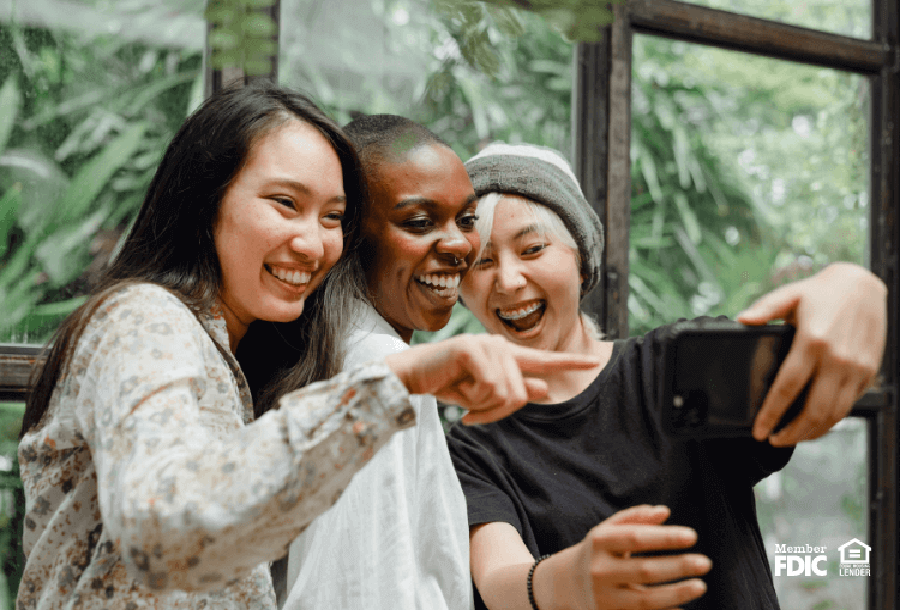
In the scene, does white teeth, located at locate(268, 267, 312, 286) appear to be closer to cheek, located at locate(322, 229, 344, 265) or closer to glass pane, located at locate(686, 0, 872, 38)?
cheek, located at locate(322, 229, 344, 265)

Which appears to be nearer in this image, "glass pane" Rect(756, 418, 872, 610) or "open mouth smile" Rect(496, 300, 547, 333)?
"open mouth smile" Rect(496, 300, 547, 333)

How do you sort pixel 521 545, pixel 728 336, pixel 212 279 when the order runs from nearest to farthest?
1. pixel 728 336
2. pixel 212 279
3. pixel 521 545

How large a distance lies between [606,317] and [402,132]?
77 centimetres

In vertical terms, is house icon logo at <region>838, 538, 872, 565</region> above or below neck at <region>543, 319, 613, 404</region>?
below

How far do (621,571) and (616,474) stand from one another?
35 cm

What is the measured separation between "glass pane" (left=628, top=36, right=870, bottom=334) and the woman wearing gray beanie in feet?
1.81

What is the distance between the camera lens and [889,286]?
74.1 inches

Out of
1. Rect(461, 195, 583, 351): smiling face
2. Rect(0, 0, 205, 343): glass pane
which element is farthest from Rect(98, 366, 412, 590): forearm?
Rect(0, 0, 205, 343): glass pane

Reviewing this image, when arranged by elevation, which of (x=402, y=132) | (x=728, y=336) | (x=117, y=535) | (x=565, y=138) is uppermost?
(x=565, y=138)

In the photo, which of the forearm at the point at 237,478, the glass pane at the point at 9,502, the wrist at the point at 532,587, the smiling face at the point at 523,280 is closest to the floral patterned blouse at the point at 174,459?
the forearm at the point at 237,478

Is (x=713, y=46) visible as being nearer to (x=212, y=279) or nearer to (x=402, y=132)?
(x=402, y=132)

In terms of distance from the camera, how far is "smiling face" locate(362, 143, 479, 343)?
0.95 m

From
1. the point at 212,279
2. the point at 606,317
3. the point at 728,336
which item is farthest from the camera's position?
the point at 606,317

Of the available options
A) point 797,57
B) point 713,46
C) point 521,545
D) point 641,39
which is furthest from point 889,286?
point 521,545
